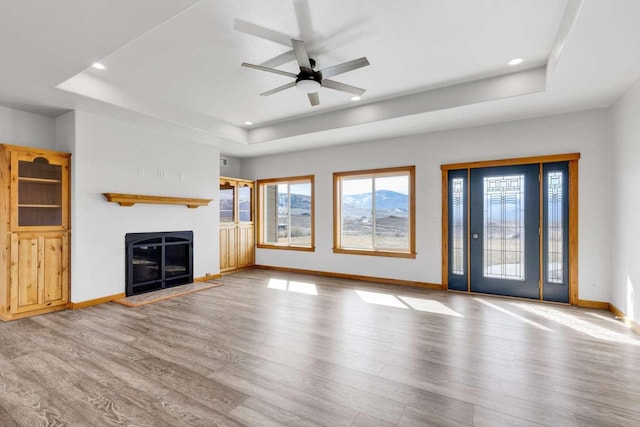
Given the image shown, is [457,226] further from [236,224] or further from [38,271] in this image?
[38,271]

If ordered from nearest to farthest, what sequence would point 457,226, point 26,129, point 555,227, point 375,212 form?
point 26,129
point 555,227
point 457,226
point 375,212

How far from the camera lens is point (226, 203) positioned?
7051 mm

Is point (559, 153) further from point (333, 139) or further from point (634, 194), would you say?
point (333, 139)

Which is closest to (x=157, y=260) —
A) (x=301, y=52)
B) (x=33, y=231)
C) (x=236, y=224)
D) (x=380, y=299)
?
(x=33, y=231)

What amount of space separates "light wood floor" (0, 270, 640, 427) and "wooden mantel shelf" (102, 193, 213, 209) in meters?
1.58

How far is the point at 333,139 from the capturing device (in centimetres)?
591

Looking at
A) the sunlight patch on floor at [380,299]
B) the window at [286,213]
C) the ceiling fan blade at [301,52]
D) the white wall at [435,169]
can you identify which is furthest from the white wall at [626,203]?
the window at [286,213]

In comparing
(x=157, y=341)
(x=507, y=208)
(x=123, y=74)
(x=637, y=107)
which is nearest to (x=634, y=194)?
(x=637, y=107)

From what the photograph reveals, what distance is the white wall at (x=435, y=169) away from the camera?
430 cm

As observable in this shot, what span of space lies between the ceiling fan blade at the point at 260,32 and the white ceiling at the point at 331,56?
0.04 feet

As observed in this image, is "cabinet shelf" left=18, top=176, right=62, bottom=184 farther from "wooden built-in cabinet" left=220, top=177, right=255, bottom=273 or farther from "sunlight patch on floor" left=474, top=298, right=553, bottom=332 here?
"sunlight patch on floor" left=474, top=298, right=553, bottom=332

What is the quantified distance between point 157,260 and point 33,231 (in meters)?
1.71

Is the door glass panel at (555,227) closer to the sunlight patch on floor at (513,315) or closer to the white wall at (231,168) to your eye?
the sunlight patch on floor at (513,315)

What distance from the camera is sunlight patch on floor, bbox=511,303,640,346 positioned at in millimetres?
3240
